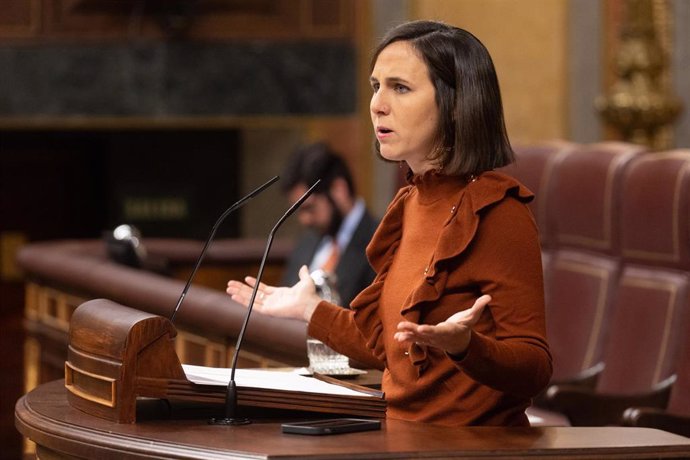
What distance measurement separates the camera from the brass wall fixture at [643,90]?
7.05 m

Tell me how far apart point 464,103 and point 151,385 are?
23.5 inches

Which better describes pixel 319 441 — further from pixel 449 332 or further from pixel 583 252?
pixel 583 252

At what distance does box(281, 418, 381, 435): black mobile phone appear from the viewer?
1.78 meters

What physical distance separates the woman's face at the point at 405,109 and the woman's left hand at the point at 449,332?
31 cm

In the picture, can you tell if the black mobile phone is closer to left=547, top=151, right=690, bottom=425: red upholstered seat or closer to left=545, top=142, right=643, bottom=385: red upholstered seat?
left=547, top=151, right=690, bottom=425: red upholstered seat

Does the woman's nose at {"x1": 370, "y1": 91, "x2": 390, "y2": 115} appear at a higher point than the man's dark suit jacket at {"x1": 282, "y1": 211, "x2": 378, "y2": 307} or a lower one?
higher

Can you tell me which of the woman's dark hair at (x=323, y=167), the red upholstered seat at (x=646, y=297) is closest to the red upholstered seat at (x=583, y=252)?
the red upholstered seat at (x=646, y=297)

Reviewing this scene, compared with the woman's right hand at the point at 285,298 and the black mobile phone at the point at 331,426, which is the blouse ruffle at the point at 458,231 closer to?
the black mobile phone at the point at 331,426

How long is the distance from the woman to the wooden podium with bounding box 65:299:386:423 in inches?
4.6

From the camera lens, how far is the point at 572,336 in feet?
15.5

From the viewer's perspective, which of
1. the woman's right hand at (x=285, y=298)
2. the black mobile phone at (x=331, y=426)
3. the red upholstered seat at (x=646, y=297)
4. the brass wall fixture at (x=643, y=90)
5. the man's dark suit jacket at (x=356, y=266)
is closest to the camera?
the black mobile phone at (x=331, y=426)

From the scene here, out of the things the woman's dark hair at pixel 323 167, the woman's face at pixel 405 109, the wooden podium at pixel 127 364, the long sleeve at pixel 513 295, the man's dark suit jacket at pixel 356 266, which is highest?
the woman's face at pixel 405 109

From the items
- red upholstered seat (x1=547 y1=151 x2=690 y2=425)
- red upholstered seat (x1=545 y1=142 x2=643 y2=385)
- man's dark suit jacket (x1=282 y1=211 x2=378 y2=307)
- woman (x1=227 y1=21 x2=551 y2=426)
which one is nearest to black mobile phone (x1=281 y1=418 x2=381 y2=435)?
woman (x1=227 y1=21 x2=551 y2=426)

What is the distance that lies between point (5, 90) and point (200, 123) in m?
1.02
